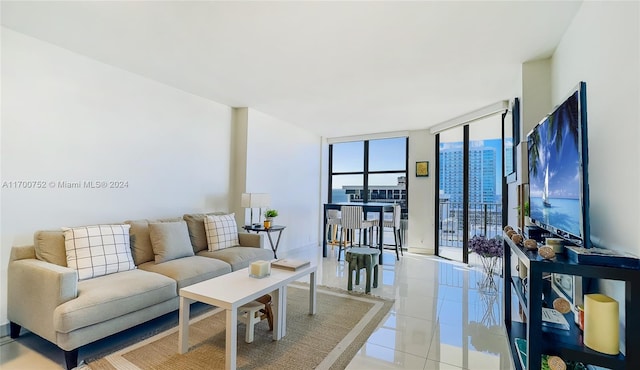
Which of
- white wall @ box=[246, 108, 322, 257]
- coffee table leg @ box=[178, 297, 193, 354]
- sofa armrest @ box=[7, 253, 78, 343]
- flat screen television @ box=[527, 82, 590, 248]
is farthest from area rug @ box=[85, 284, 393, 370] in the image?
white wall @ box=[246, 108, 322, 257]

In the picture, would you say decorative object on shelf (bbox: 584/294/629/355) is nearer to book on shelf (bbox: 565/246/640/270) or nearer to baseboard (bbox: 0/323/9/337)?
book on shelf (bbox: 565/246/640/270)

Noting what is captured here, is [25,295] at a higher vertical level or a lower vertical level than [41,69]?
lower

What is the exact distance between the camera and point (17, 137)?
8.21 feet

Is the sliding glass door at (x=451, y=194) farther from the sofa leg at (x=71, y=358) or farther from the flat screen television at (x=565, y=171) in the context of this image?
the sofa leg at (x=71, y=358)

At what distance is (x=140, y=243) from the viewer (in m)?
3.04

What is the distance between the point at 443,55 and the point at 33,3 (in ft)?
11.2

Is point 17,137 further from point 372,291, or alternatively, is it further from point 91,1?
point 372,291

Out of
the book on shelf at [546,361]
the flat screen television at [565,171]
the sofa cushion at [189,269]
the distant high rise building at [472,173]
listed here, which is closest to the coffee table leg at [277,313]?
the sofa cushion at [189,269]

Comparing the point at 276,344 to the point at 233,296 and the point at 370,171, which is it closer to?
the point at 233,296

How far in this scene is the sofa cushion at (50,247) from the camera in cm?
242

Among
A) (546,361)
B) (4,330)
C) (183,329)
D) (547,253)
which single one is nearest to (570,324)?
(546,361)

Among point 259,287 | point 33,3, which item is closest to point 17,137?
point 33,3

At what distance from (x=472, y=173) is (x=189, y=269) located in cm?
477

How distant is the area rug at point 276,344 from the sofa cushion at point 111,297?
300 mm
